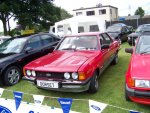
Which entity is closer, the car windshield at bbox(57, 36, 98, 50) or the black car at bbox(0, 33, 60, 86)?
the car windshield at bbox(57, 36, 98, 50)

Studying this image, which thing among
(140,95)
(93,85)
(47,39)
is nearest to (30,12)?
(47,39)

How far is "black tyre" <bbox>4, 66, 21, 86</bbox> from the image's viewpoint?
273 inches

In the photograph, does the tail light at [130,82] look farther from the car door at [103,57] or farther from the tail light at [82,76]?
the car door at [103,57]

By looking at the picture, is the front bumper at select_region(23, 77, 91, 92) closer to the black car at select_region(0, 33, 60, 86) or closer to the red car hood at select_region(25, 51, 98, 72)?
the red car hood at select_region(25, 51, 98, 72)

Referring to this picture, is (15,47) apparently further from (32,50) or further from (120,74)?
(120,74)

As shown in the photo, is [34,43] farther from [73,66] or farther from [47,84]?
[73,66]

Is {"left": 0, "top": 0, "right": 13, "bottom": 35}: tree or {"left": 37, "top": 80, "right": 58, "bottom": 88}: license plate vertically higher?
{"left": 0, "top": 0, "right": 13, "bottom": 35}: tree

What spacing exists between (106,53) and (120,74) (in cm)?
91

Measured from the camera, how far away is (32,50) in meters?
7.88

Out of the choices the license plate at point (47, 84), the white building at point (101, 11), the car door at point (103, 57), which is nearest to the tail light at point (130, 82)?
the license plate at point (47, 84)

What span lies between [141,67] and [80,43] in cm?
250

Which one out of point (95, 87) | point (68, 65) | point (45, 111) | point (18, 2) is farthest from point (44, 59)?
point (18, 2)

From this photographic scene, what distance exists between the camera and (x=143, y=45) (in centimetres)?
564

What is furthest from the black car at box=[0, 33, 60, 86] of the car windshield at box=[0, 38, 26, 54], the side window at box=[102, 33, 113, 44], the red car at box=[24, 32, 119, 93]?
the side window at box=[102, 33, 113, 44]
